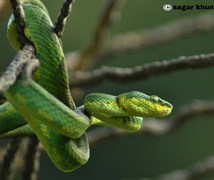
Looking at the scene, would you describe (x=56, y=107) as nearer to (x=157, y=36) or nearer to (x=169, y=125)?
(x=169, y=125)

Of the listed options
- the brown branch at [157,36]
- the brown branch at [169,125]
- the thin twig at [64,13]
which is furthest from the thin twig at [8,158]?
the brown branch at [157,36]

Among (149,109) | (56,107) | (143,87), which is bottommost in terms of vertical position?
(143,87)

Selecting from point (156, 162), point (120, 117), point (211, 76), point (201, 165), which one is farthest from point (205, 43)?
point (120, 117)

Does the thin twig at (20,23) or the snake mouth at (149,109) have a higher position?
the thin twig at (20,23)

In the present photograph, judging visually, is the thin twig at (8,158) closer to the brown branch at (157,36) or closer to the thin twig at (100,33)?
the thin twig at (100,33)

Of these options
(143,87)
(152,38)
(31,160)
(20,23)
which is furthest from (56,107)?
(143,87)

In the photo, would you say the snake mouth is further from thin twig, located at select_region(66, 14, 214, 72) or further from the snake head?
thin twig, located at select_region(66, 14, 214, 72)

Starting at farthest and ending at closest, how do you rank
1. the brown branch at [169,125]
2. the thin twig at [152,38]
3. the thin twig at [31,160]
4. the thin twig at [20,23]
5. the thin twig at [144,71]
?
the thin twig at [152,38]
the brown branch at [169,125]
the thin twig at [31,160]
the thin twig at [144,71]
the thin twig at [20,23]
